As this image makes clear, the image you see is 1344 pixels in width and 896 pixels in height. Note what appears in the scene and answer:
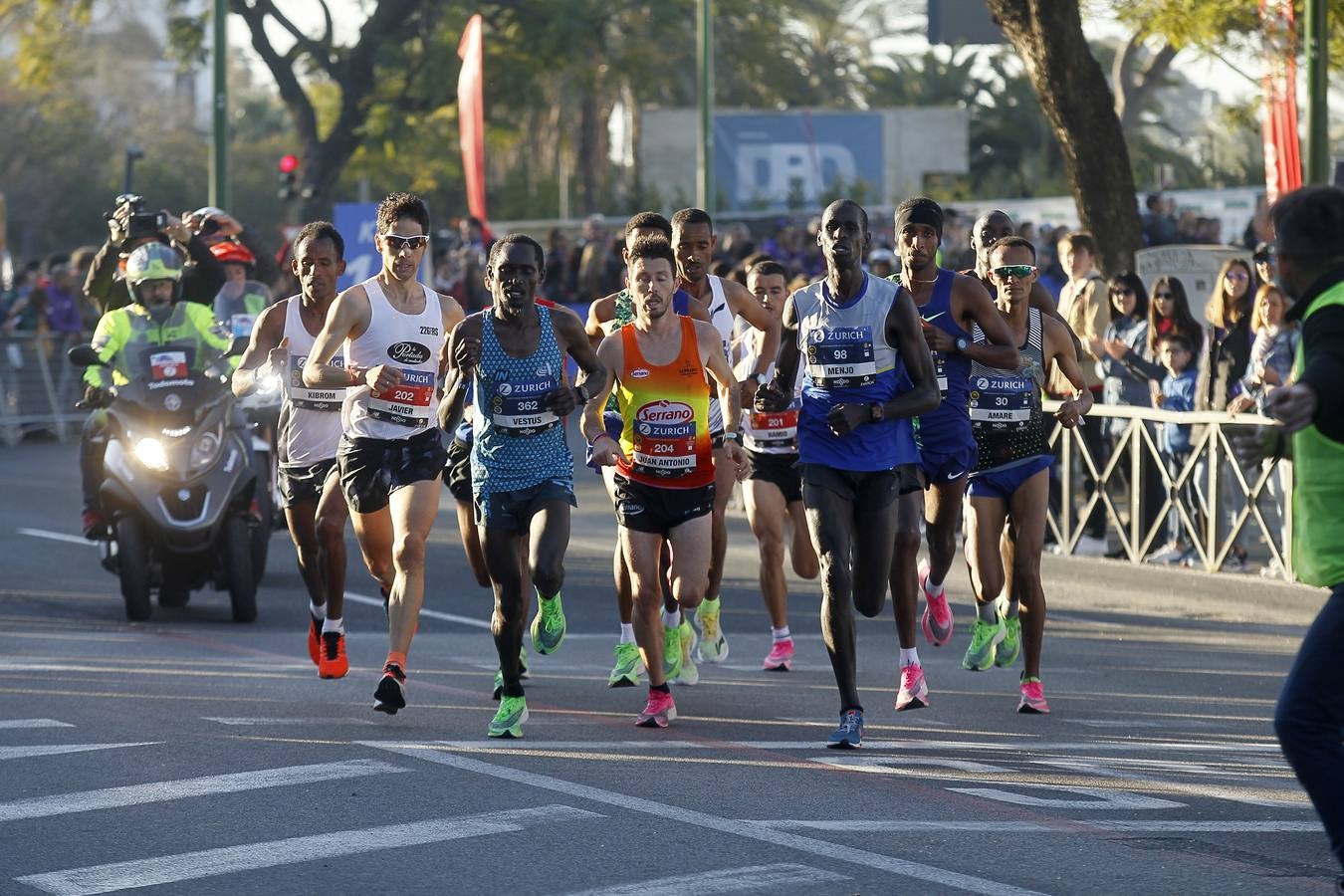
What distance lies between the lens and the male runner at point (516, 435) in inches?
362

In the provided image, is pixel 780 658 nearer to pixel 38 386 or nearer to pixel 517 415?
pixel 517 415

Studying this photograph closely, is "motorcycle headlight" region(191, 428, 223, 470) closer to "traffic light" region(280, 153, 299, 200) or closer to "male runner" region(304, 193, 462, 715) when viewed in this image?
"male runner" region(304, 193, 462, 715)

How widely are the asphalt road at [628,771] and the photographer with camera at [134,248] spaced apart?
6.71 feet

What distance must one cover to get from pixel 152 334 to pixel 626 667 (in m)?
4.08

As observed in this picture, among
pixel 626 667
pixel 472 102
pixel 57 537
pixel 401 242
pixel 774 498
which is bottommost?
pixel 626 667

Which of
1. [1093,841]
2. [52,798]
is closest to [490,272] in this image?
[52,798]

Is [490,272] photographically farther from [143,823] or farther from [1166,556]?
[1166,556]

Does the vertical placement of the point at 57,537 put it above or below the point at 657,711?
above

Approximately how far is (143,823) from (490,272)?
2916 mm

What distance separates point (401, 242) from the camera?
974cm

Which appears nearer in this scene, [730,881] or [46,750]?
[730,881]

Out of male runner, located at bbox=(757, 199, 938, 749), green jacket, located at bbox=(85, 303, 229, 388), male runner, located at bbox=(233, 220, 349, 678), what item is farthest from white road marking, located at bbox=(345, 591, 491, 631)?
male runner, located at bbox=(757, 199, 938, 749)

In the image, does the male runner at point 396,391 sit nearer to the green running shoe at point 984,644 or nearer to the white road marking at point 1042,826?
the green running shoe at point 984,644

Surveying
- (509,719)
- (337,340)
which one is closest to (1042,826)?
(509,719)
